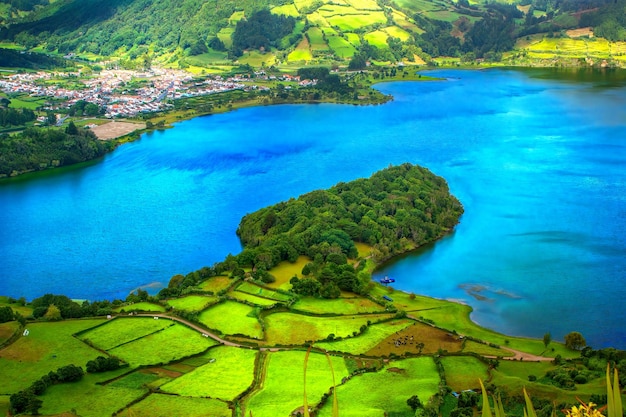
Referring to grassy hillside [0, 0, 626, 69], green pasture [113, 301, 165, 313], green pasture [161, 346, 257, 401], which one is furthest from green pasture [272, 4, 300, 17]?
green pasture [161, 346, 257, 401]

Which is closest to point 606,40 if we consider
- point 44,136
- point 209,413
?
point 44,136

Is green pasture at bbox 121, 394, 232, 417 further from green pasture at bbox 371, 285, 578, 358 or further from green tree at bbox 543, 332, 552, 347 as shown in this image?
green tree at bbox 543, 332, 552, 347

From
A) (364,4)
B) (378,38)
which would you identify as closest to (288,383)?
(378,38)

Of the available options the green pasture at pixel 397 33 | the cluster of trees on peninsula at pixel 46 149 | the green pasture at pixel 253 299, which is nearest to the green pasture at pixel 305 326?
the green pasture at pixel 253 299

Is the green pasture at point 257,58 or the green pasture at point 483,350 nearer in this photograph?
the green pasture at point 483,350

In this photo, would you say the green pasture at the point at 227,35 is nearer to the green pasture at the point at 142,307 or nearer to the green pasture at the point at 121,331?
the green pasture at the point at 142,307

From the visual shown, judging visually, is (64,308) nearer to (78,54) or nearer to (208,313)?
(208,313)
